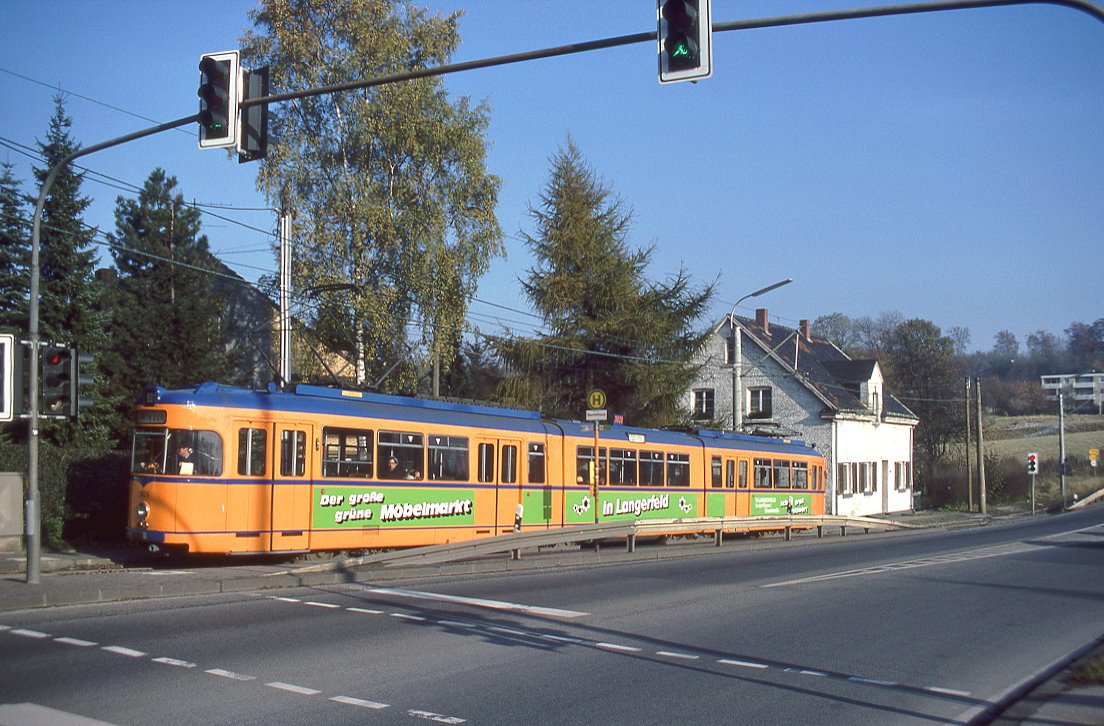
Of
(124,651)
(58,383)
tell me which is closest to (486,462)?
(58,383)

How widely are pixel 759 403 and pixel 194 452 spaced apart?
126 feet

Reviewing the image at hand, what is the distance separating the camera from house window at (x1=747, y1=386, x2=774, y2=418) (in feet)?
167

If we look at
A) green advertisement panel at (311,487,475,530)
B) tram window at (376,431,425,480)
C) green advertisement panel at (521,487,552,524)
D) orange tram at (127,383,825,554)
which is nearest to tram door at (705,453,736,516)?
orange tram at (127,383,825,554)

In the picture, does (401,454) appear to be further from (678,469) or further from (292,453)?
(678,469)

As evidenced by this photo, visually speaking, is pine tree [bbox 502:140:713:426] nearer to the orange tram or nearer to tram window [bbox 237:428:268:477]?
the orange tram

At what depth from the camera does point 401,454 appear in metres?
19.2

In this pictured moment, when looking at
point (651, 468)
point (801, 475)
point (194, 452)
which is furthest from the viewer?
point (801, 475)

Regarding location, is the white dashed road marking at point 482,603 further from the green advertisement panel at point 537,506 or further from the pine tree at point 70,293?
the pine tree at point 70,293

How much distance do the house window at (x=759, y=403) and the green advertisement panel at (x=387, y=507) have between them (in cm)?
3227

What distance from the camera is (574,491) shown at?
24.1m

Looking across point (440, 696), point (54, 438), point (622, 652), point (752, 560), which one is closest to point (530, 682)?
point (440, 696)

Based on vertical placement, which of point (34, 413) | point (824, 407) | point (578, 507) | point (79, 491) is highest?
point (824, 407)

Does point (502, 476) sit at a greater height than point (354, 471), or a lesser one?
lesser

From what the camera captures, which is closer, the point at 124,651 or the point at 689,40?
the point at 689,40
